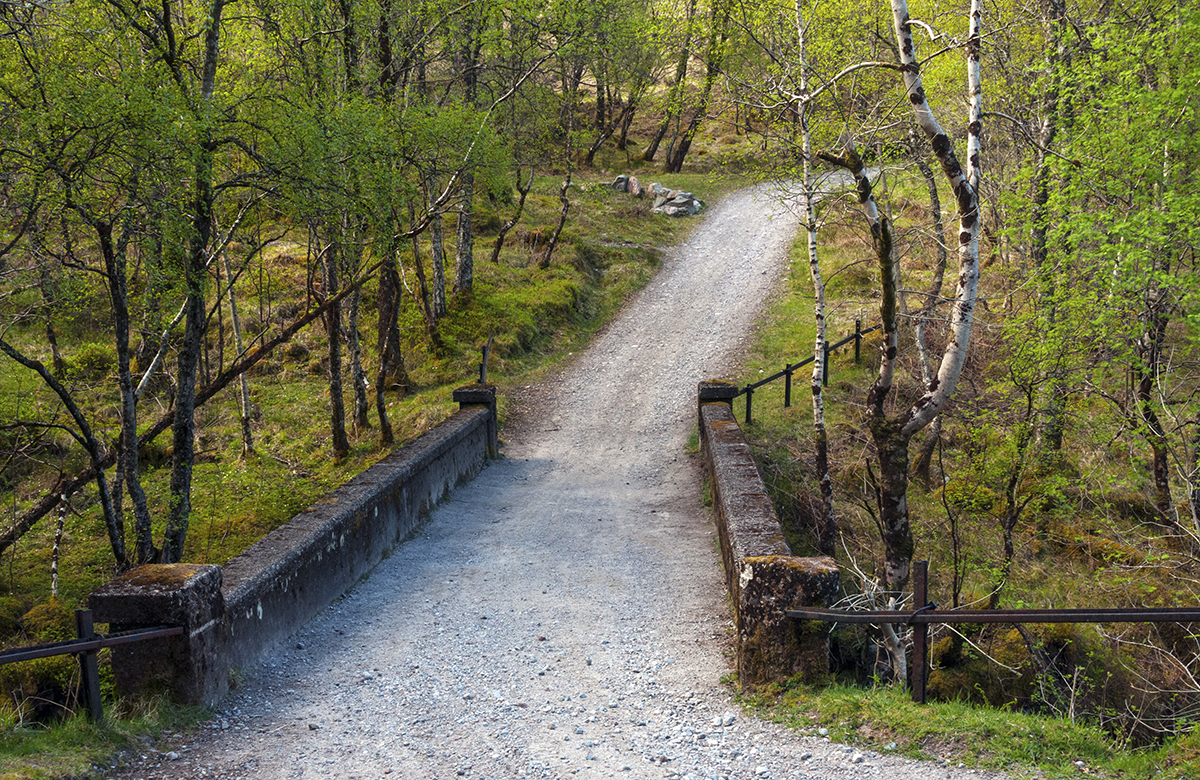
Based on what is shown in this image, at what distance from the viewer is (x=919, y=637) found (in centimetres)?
498

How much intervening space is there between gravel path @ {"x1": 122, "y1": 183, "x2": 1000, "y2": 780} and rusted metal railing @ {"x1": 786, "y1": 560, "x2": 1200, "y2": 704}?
729 millimetres

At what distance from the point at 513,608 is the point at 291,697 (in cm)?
232

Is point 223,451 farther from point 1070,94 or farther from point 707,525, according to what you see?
point 1070,94

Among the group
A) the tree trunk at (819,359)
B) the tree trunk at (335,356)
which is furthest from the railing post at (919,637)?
the tree trunk at (335,356)

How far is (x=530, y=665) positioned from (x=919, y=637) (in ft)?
9.39

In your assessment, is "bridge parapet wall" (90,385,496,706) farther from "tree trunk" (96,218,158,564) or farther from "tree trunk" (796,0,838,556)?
"tree trunk" (796,0,838,556)

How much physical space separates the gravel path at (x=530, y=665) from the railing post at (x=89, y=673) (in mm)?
363

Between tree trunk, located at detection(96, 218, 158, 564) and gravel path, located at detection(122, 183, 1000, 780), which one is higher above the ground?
tree trunk, located at detection(96, 218, 158, 564)

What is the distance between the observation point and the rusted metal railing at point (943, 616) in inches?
182

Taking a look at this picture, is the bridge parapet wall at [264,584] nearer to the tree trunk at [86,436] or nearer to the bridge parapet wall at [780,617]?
the tree trunk at [86,436]

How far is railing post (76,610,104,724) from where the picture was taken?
4410mm

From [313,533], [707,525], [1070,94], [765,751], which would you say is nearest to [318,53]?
[313,533]

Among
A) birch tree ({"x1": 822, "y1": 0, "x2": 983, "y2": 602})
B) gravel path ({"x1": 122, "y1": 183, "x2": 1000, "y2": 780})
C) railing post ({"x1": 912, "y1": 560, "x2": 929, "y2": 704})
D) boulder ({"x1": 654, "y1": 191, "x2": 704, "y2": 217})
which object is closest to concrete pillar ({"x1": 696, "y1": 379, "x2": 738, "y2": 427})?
gravel path ({"x1": 122, "y1": 183, "x2": 1000, "y2": 780})

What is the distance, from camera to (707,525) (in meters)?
10.2
